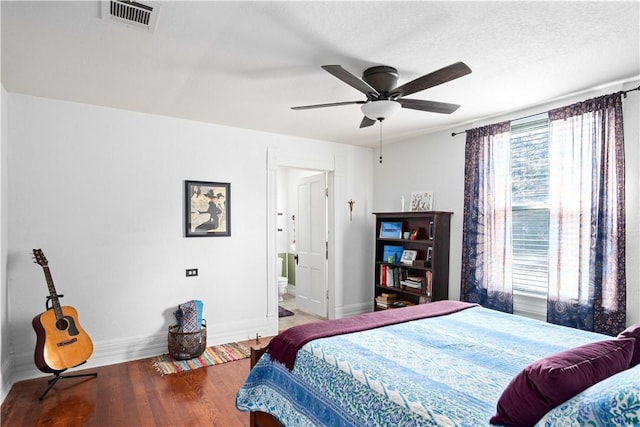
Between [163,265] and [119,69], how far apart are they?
6.62 ft

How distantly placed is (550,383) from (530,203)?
2678 mm

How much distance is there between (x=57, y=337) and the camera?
120 inches

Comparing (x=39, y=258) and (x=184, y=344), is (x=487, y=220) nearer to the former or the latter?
(x=184, y=344)

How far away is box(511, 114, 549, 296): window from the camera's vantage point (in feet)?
11.3

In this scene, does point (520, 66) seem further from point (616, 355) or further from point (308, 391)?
point (308, 391)

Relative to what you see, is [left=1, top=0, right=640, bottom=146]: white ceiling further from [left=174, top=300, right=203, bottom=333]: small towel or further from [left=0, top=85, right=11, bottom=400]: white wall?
[left=174, top=300, right=203, bottom=333]: small towel

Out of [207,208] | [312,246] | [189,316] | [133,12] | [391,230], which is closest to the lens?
[133,12]

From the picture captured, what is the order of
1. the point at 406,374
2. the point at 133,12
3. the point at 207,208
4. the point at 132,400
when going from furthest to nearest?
the point at 207,208
the point at 132,400
the point at 133,12
the point at 406,374

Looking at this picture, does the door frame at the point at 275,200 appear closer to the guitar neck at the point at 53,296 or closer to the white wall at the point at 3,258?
the guitar neck at the point at 53,296

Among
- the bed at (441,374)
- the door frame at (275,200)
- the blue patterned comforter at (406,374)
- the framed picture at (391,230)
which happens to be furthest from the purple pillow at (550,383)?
the door frame at (275,200)

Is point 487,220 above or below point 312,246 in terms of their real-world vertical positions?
above

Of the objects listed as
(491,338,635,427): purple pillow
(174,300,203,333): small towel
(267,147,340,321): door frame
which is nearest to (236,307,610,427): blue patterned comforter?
(491,338,635,427): purple pillow

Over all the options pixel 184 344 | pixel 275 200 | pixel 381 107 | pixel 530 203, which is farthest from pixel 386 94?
pixel 184 344

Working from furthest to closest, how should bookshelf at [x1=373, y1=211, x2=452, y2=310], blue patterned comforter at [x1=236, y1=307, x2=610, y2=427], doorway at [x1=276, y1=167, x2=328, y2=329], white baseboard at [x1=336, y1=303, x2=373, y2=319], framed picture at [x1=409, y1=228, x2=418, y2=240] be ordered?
doorway at [x1=276, y1=167, x2=328, y2=329]
white baseboard at [x1=336, y1=303, x2=373, y2=319]
framed picture at [x1=409, y1=228, x2=418, y2=240]
bookshelf at [x1=373, y1=211, x2=452, y2=310]
blue patterned comforter at [x1=236, y1=307, x2=610, y2=427]
